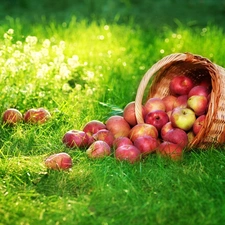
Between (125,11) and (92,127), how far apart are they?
4.80 metres

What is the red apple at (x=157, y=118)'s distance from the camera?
146 inches

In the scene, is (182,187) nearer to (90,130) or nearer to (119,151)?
(119,151)

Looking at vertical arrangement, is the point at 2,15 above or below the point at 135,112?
above

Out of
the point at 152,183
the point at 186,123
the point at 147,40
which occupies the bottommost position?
the point at 152,183

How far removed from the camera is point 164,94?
409 centimetres

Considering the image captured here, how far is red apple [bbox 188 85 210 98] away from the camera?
12.2 feet

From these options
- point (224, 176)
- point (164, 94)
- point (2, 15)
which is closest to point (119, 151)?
point (224, 176)

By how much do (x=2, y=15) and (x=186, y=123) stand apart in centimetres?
510

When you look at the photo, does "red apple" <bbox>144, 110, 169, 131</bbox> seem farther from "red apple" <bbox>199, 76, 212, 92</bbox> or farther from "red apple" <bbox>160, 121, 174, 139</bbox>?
"red apple" <bbox>199, 76, 212, 92</bbox>

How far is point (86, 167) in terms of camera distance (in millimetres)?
3240

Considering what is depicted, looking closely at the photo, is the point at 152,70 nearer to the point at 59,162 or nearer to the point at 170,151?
the point at 170,151

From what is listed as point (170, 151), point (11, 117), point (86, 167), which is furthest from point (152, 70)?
point (11, 117)

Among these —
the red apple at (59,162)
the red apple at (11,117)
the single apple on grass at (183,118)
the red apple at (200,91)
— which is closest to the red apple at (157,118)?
the single apple on grass at (183,118)

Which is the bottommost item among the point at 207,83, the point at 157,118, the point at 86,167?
the point at 86,167
